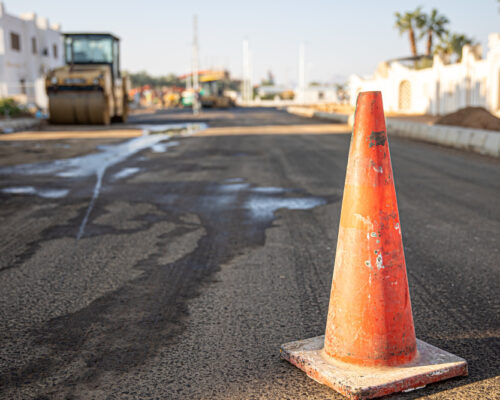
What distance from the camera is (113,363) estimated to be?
8.91 feet

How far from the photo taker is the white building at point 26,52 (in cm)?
4209

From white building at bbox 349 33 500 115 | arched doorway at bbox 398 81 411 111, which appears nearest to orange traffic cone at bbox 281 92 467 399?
white building at bbox 349 33 500 115

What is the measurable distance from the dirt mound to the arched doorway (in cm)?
2045

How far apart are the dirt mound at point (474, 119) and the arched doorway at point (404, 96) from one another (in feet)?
67.1

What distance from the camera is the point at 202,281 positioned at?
396 centimetres

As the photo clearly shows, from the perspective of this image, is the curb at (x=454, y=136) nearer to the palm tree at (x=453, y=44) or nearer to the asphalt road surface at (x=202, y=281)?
the asphalt road surface at (x=202, y=281)

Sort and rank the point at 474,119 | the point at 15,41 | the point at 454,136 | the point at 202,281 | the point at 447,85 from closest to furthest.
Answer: the point at 202,281 → the point at 454,136 → the point at 474,119 → the point at 447,85 → the point at 15,41

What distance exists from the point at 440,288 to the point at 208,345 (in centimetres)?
175

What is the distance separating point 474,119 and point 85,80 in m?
14.2

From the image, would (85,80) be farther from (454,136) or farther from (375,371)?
(375,371)

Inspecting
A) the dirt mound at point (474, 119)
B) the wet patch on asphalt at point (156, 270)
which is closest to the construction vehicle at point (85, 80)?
the dirt mound at point (474, 119)

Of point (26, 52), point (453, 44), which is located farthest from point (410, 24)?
point (26, 52)

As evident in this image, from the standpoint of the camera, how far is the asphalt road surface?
260cm

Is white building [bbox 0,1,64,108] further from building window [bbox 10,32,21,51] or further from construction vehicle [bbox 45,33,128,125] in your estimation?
construction vehicle [bbox 45,33,128,125]
